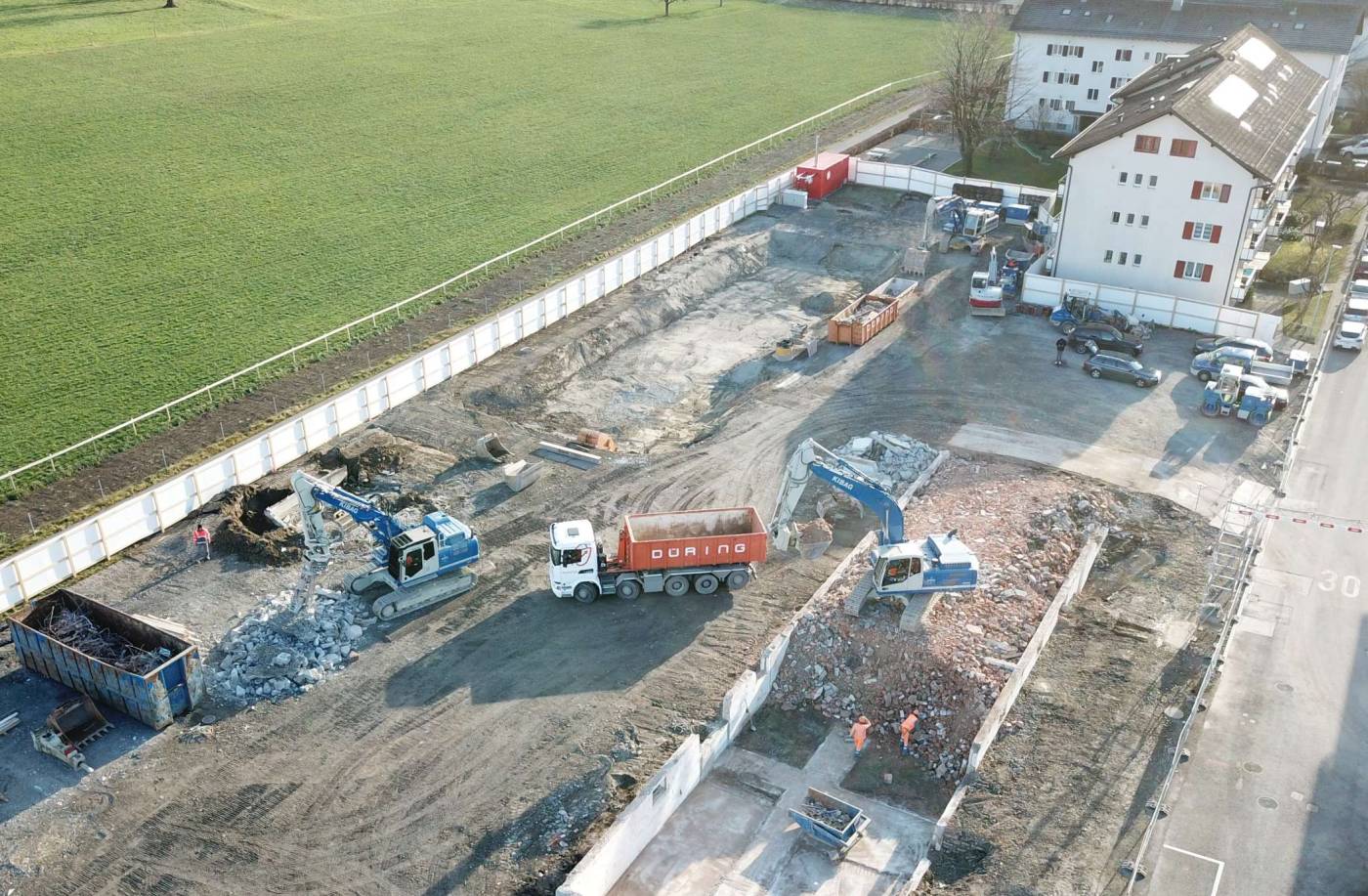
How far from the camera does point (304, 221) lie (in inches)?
2384

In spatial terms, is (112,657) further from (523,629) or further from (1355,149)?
(1355,149)

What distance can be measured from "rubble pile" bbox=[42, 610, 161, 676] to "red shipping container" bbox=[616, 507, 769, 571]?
41.1ft

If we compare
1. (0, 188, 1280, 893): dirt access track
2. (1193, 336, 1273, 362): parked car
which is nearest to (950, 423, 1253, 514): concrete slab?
(0, 188, 1280, 893): dirt access track

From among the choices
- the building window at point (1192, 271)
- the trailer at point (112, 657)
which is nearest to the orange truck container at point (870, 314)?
the building window at point (1192, 271)

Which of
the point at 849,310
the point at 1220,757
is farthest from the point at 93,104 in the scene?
the point at 1220,757

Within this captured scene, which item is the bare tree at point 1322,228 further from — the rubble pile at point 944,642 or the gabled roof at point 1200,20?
the rubble pile at point 944,642

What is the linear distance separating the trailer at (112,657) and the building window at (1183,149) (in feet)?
145

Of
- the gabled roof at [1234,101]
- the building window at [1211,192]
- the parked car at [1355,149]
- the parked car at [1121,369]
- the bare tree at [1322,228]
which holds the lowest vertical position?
the parked car at [1121,369]

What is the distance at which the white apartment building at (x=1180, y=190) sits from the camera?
50562mm

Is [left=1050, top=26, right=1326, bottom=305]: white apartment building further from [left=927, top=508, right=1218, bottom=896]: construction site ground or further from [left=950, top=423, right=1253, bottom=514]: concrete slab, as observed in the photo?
[left=927, top=508, right=1218, bottom=896]: construction site ground

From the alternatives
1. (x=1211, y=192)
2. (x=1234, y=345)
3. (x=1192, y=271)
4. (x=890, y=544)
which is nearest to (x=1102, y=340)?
(x=1234, y=345)

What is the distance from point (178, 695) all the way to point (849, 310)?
106 ft

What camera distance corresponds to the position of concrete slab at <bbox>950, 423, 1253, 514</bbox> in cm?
3941

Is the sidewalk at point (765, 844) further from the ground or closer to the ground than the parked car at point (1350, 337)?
closer to the ground
